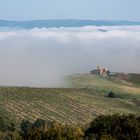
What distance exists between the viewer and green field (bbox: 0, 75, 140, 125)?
6438 centimetres

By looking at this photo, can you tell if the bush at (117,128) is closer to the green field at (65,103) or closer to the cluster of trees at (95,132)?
the cluster of trees at (95,132)

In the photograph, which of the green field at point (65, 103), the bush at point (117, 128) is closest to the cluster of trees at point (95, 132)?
the bush at point (117, 128)

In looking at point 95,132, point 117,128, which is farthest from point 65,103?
point 117,128

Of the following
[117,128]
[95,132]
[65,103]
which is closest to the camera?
[117,128]

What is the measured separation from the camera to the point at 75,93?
83812 mm

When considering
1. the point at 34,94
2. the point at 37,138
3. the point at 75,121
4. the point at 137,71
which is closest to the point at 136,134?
the point at 37,138

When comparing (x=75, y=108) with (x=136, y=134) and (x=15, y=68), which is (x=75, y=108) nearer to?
(x=136, y=134)

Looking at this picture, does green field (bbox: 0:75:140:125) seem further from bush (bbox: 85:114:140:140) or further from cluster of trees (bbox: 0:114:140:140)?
cluster of trees (bbox: 0:114:140:140)

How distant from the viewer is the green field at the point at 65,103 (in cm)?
6438

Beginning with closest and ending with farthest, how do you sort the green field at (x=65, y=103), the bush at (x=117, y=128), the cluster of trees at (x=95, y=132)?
the cluster of trees at (x=95, y=132), the bush at (x=117, y=128), the green field at (x=65, y=103)

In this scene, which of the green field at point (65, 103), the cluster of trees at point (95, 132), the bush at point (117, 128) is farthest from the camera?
the green field at point (65, 103)

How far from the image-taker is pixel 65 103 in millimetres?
73375

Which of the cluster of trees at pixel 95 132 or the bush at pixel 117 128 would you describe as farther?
the bush at pixel 117 128

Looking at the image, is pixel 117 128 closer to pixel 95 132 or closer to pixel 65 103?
pixel 95 132
